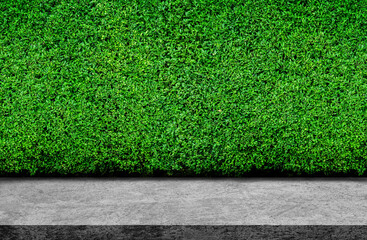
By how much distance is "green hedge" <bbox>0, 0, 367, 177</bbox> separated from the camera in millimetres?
3562

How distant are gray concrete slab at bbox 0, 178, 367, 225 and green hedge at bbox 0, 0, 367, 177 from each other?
0.24 m

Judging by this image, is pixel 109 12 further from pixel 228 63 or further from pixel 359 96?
pixel 359 96

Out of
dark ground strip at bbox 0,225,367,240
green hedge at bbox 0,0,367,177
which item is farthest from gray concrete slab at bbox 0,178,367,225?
green hedge at bbox 0,0,367,177

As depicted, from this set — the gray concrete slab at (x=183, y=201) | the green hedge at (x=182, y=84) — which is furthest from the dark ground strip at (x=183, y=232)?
the green hedge at (x=182, y=84)

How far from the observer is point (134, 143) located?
3.71 m

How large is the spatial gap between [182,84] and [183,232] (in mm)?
1662

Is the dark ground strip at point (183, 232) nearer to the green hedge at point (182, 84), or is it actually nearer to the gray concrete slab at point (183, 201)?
the gray concrete slab at point (183, 201)

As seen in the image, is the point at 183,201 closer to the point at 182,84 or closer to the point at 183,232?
the point at 183,232

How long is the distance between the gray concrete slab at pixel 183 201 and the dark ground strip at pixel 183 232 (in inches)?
1.5

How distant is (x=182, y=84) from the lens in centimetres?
362

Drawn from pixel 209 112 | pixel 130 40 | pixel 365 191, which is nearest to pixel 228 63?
pixel 209 112

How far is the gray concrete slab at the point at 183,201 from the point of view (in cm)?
249

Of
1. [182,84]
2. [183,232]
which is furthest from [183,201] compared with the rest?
[182,84]

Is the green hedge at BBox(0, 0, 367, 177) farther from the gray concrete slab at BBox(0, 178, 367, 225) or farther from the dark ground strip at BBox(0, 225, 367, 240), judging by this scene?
the dark ground strip at BBox(0, 225, 367, 240)
